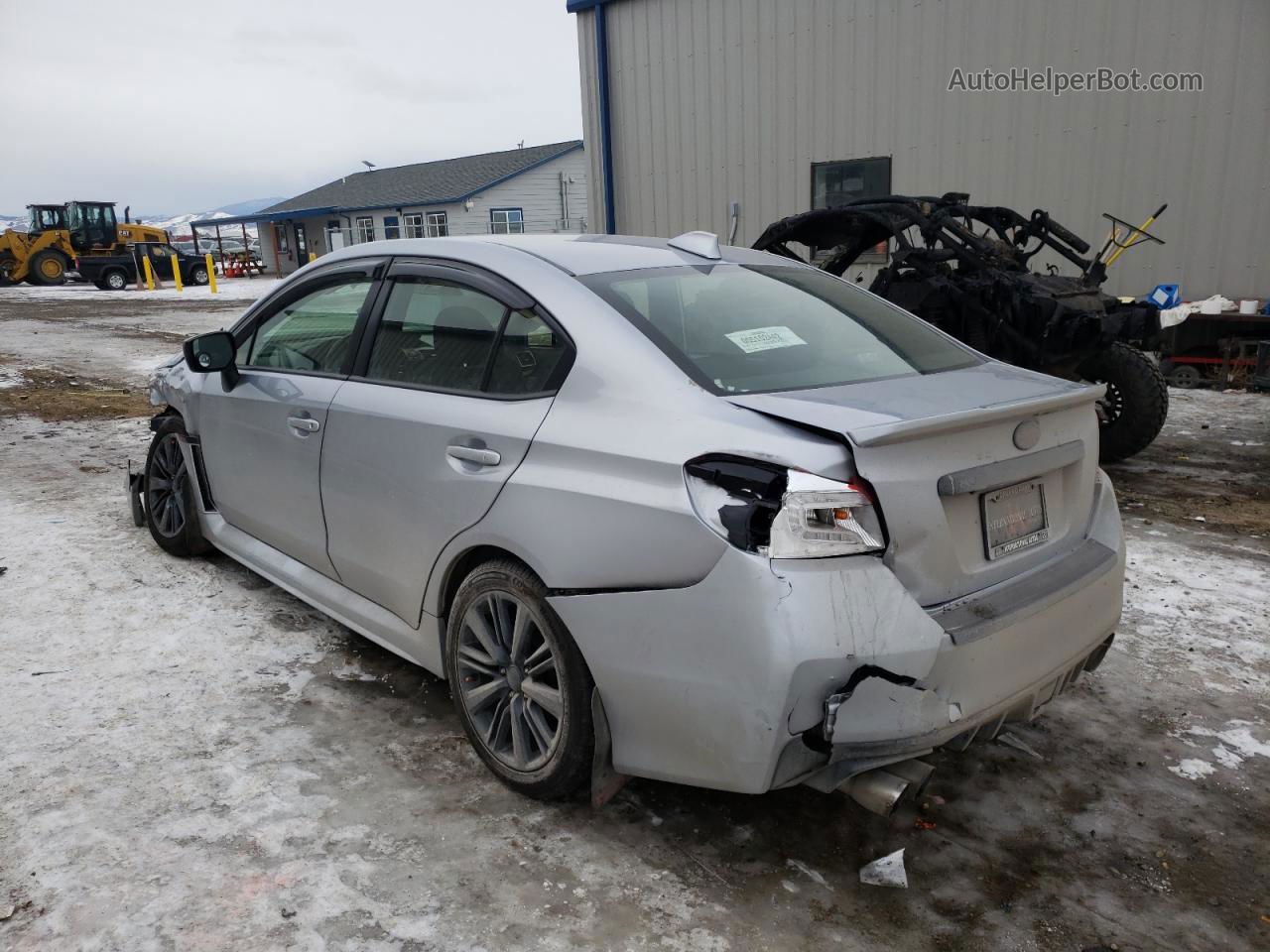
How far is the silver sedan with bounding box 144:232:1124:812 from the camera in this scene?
217 centimetres

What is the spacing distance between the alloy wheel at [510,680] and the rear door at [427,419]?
0.91 ft

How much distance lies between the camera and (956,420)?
2.29 m

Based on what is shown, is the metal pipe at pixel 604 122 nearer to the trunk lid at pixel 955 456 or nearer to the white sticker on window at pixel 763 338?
the white sticker on window at pixel 763 338

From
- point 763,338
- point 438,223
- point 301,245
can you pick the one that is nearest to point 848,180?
point 763,338

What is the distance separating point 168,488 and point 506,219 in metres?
35.0

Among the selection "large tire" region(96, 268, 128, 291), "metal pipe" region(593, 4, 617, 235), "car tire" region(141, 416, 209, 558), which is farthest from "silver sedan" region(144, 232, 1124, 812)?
"large tire" region(96, 268, 128, 291)

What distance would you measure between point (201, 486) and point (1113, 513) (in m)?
3.89

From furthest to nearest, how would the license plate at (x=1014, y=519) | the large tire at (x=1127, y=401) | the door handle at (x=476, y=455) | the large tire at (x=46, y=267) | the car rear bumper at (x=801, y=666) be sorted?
1. the large tire at (x=46, y=267)
2. the large tire at (x=1127, y=401)
3. the door handle at (x=476, y=455)
4. the license plate at (x=1014, y=519)
5. the car rear bumper at (x=801, y=666)

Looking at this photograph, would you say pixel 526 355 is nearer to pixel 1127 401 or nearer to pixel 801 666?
pixel 801 666

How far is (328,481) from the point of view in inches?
136

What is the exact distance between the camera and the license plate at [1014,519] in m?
2.42

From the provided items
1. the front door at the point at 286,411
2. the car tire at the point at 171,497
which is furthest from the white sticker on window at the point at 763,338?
the car tire at the point at 171,497

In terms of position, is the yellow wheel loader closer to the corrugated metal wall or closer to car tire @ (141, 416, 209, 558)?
the corrugated metal wall

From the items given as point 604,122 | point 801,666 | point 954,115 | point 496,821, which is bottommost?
point 496,821
